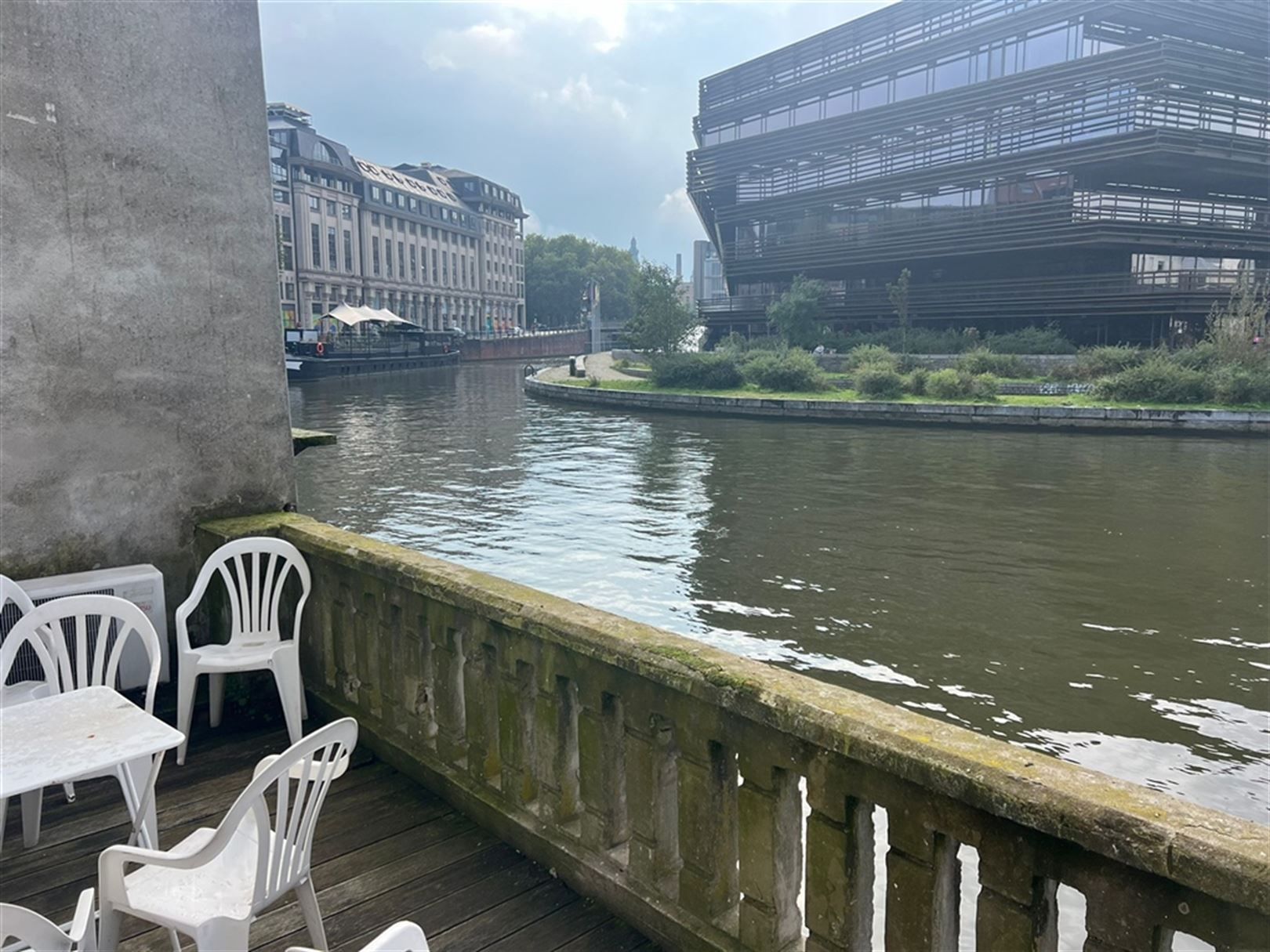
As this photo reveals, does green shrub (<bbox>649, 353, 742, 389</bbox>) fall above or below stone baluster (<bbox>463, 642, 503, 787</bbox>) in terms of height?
above

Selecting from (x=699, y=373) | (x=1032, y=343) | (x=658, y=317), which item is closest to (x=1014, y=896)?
(x=699, y=373)

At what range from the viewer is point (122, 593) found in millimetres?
4340

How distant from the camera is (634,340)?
138 ft

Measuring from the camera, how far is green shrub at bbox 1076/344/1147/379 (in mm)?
29250

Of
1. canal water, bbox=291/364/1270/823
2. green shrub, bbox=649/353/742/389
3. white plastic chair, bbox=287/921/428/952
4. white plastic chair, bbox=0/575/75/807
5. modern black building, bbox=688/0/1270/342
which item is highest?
modern black building, bbox=688/0/1270/342

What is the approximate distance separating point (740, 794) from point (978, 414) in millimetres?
26208

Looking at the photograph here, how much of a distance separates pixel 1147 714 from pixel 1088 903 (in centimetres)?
605

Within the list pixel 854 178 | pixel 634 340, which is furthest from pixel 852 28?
pixel 634 340

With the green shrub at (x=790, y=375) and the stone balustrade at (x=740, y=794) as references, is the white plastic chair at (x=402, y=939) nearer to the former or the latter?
the stone balustrade at (x=740, y=794)

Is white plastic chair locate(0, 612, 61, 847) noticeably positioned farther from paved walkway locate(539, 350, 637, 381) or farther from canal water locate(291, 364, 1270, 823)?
paved walkway locate(539, 350, 637, 381)

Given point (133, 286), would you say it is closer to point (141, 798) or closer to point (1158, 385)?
point (141, 798)

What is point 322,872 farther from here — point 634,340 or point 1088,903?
point 634,340

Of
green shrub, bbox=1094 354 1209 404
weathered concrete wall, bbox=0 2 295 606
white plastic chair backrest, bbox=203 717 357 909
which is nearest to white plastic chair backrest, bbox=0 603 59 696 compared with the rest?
weathered concrete wall, bbox=0 2 295 606

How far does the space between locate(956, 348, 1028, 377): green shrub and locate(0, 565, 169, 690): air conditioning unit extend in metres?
31.2
